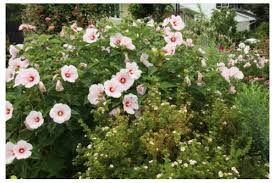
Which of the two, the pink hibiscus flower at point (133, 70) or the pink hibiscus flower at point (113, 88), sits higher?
the pink hibiscus flower at point (133, 70)

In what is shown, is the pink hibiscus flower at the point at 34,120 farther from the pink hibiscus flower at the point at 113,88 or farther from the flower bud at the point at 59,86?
the pink hibiscus flower at the point at 113,88

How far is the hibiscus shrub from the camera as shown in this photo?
3014 mm

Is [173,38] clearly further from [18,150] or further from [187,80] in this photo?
[18,150]

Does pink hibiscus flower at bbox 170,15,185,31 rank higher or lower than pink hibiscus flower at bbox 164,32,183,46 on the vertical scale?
higher

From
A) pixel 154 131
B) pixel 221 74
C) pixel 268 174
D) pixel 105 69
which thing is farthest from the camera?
pixel 221 74

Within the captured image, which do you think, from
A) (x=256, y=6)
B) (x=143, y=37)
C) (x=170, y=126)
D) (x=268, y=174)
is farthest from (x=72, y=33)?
(x=256, y=6)

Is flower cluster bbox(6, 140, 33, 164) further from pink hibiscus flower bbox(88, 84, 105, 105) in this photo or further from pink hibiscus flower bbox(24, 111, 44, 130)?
pink hibiscus flower bbox(88, 84, 105, 105)

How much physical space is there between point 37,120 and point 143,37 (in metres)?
1.16

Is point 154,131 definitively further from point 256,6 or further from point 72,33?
point 256,6

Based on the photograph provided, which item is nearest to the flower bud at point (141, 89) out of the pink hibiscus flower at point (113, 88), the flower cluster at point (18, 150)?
the pink hibiscus flower at point (113, 88)

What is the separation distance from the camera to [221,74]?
12.8 ft

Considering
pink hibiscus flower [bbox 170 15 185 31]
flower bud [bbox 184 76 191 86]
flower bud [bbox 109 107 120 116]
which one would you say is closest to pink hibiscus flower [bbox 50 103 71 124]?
flower bud [bbox 109 107 120 116]

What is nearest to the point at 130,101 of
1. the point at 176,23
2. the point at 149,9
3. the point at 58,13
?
the point at 176,23

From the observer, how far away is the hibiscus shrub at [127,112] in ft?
9.89
